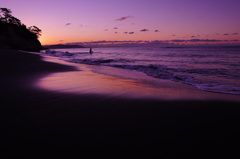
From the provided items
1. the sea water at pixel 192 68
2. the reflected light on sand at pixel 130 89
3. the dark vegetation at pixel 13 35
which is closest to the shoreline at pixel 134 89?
the reflected light on sand at pixel 130 89

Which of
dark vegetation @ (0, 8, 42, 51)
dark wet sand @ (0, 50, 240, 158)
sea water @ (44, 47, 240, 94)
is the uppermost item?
dark vegetation @ (0, 8, 42, 51)

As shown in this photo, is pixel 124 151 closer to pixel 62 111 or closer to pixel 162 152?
pixel 162 152

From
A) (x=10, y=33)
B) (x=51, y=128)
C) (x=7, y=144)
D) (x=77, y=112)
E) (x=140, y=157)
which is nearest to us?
(x=140, y=157)

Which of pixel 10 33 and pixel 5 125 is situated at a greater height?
pixel 10 33

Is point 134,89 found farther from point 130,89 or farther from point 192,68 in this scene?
point 192,68

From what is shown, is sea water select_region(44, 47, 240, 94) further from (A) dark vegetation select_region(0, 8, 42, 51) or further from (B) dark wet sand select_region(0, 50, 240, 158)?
A: (A) dark vegetation select_region(0, 8, 42, 51)

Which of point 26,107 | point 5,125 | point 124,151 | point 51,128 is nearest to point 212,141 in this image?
point 124,151

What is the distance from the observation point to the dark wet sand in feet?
6.19

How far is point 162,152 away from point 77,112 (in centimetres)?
183

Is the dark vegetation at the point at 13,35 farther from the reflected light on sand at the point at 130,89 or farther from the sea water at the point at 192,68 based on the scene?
the reflected light on sand at the point at 130,89

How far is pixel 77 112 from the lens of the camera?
304 cm

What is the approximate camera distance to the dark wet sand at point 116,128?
6.19 ft

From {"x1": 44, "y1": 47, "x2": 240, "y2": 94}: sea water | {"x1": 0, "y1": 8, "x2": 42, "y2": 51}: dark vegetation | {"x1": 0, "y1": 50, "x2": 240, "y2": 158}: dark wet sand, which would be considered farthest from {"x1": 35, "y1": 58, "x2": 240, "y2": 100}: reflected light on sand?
{"x1": 0, "y1": 8, "x2": 42, "y2": 51}: dark vegetation

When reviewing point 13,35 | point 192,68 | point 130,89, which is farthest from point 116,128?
point 13,35
